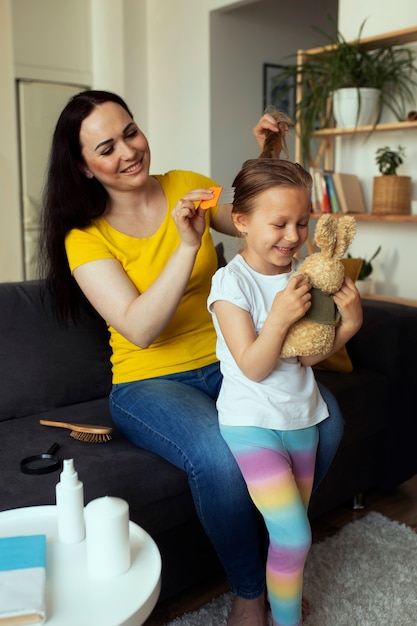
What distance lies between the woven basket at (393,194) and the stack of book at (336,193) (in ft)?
0.56

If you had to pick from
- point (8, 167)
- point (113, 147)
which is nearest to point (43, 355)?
point (113, 147)

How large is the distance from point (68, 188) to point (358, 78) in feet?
6.55

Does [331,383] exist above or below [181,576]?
above

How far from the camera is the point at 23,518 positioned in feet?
3.51

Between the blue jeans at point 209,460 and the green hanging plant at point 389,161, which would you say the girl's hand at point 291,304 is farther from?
the green hanging plant at point 389,161

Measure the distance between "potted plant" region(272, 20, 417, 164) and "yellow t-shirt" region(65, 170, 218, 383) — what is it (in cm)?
176

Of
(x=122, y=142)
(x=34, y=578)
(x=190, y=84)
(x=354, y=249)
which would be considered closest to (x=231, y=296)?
(x=122, y=142)

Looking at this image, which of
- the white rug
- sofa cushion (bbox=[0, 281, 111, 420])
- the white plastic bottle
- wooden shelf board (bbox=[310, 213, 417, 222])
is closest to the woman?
sofa cushion (bbox=[0, 281, 111, 420])

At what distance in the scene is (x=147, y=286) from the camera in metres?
1.51

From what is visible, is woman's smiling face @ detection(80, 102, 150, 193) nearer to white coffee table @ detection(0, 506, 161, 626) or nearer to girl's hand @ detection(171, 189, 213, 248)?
girl's hand @ detection(171, 189, 213, 248)

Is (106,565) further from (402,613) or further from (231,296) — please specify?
(402,613)

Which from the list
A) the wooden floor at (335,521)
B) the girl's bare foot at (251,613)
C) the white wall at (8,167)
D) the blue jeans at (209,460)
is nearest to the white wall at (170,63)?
the white wall at (8,167)

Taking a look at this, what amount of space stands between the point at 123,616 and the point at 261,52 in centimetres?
419

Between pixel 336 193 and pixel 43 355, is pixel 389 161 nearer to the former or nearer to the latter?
pixel 336 193
